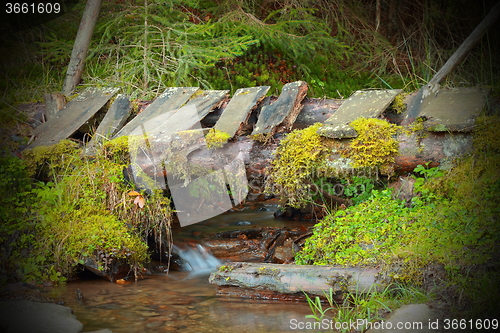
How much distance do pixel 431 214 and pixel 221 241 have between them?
3.07 meters

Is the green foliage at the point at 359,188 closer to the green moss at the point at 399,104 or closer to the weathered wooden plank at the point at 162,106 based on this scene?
the green moss at the point at 399,104

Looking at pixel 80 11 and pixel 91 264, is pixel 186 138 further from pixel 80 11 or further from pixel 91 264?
pixel 80 11

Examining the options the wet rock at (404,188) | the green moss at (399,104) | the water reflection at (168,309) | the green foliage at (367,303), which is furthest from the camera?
the green moss at (399,104)

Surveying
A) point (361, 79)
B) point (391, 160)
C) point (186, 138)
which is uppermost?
point (361, 79)

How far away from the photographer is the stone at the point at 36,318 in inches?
130

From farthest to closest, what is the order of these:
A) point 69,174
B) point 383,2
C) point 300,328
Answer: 1. point 383,2
2. point 69,174
3. point 300,328

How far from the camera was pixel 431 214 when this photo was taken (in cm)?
425

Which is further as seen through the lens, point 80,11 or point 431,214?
point 80,11

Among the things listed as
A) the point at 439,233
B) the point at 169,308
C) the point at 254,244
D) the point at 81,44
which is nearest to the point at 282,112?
the point at 254,244

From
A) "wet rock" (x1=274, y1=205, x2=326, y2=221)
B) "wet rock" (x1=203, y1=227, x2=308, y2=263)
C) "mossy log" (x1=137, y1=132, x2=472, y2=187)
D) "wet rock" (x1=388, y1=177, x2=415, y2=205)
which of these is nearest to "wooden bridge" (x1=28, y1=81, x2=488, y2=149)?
"mossy log" (x1=137, y1=132, x2=472, y2=187)

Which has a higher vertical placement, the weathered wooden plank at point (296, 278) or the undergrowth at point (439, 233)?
the undergrowth at point (439, 233)

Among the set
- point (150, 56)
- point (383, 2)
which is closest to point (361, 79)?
point (383, 2)

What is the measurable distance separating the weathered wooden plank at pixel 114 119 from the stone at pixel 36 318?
6.95 feet

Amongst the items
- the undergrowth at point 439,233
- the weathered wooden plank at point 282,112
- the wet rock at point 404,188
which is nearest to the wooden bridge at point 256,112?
the weathered wooden plank at point 282,112
